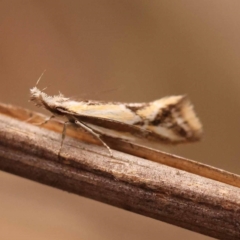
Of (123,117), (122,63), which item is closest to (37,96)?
(123,117)

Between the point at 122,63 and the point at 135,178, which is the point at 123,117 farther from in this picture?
the point at 122,63

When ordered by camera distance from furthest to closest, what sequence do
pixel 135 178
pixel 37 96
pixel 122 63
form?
pixel 122 63 → pixel 37 96 → pixel 135 178

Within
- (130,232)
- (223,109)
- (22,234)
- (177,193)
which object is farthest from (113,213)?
(177,193)

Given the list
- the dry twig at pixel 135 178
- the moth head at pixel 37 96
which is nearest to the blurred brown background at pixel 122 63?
the moth head at pixel 37 96

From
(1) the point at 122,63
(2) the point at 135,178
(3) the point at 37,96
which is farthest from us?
(1) the point at 122,63

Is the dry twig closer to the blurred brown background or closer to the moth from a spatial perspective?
the moth

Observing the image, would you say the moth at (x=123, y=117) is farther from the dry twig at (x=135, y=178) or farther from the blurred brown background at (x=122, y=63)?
the blurred brown background at (x=122, y=63)
